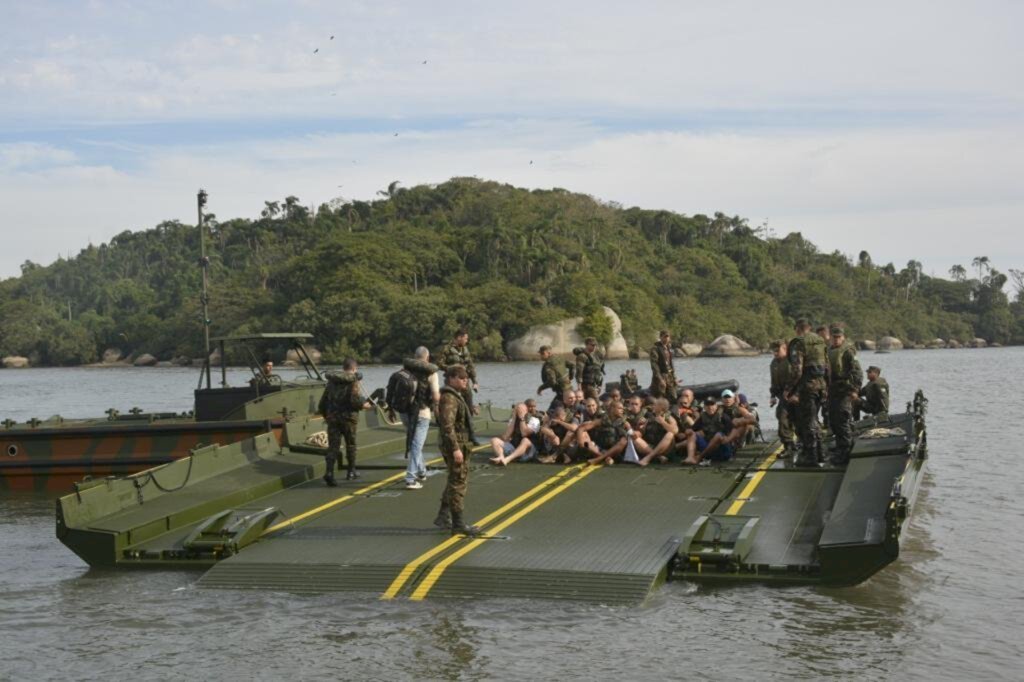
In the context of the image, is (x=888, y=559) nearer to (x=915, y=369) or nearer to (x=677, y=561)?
(x=677, y=561)

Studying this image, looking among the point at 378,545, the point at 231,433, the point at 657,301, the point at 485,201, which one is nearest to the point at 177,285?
the point at 485,201

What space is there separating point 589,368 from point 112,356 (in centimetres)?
10696

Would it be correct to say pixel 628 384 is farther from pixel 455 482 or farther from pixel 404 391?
pixel 455 482

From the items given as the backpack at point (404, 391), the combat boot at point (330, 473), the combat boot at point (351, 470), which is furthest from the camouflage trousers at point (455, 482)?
the combat boot at point (351, 470)

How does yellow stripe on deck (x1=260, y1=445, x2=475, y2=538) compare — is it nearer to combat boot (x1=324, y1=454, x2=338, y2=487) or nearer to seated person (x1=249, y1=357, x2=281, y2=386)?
combat boot (x1=324, y1=454, x2=338, y2=487)

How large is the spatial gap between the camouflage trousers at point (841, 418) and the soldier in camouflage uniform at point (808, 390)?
22 centimetres

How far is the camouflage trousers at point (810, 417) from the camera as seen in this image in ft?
50.7

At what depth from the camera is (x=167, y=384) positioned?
254 ft

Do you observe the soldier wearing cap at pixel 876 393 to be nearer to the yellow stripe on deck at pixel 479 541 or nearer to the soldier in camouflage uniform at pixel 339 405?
the yellow stripe on deck at pixel 479 541

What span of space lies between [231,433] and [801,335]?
930cm

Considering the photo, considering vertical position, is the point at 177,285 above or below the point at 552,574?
above

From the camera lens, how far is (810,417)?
50.7ft

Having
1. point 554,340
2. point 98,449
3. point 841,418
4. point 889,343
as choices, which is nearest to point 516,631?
point 841,418

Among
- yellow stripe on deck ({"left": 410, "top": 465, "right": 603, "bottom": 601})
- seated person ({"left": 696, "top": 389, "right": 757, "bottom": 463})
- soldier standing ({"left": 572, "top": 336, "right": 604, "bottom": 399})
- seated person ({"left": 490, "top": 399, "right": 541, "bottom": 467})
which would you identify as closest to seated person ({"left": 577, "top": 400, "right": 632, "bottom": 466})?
seated person ({"left": 490, "top": 399, "right": 541, "bottom": 467})
